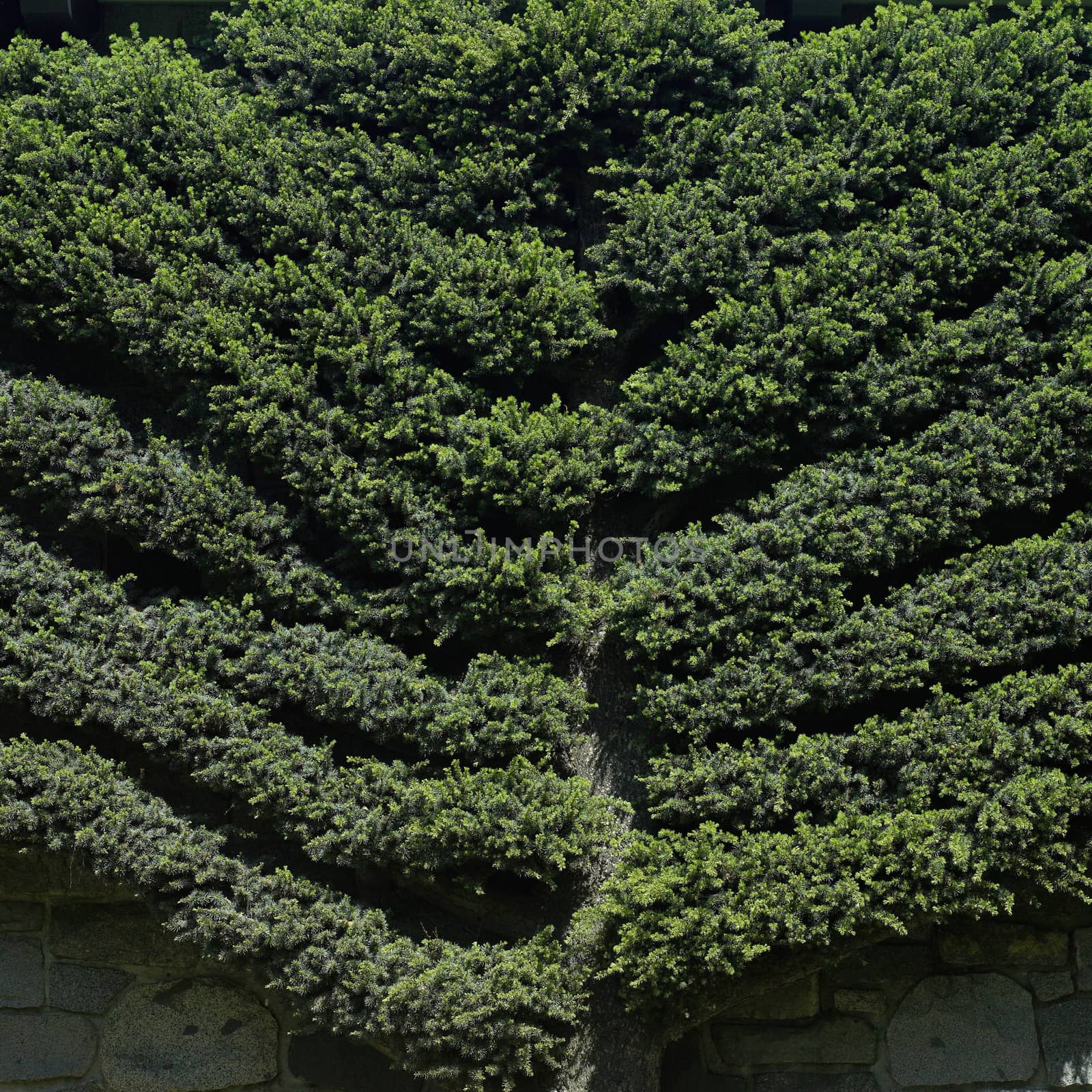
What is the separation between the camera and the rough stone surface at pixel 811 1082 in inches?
162

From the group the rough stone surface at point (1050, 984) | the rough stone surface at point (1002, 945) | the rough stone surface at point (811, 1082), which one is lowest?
the rough stone surface at point (811, 1082)

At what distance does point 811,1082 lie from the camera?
413 cm

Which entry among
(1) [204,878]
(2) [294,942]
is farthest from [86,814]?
(2) [294,942]

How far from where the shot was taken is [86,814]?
3715mm

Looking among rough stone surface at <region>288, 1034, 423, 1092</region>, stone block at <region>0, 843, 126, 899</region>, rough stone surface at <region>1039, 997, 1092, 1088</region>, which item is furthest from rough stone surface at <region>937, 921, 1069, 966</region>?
stone block at <region>0, 843, 126, 899</region>

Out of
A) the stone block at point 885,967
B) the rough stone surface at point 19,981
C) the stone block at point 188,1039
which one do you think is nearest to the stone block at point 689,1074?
the stone block at point 885,967

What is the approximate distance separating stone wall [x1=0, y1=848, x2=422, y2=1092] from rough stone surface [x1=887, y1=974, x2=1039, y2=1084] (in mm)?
1815

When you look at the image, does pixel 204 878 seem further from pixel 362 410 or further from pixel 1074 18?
pixel 1074 18

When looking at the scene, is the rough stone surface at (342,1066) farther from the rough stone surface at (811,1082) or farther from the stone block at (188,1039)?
the rough stone surface at (811,1082)

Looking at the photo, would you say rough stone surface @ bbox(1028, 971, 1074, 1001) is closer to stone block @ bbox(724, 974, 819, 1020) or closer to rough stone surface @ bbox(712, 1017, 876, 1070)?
rough stone surface @ bbox(712, 1017, 876, 1070)

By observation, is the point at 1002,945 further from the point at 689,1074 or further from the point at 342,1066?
the point at 342,1066

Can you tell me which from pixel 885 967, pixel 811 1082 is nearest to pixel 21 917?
pixel 811 1082

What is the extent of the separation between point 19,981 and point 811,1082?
294 cm

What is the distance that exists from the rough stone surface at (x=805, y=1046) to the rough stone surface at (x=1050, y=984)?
61 cm
